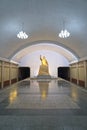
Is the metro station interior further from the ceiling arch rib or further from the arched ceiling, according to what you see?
the ceiling arch rib

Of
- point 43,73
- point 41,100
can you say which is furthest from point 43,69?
point 41,100

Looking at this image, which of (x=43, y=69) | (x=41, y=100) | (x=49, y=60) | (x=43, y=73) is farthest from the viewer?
(x=49, y=60)

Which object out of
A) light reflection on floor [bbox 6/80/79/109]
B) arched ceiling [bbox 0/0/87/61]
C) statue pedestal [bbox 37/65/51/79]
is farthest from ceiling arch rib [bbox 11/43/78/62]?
light reflection on floor [bbox 6/80/79/109]

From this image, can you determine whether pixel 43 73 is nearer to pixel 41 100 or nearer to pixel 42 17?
pixel 42 17

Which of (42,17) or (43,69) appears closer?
(42,17)

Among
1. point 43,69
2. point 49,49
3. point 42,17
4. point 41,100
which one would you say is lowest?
point 41,100

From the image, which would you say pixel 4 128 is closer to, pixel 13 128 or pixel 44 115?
pixel 13 128

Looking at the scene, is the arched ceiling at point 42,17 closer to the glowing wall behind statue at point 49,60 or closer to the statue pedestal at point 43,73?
the statue pedestal at point 43,73

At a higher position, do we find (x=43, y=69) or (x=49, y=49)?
(x=49, y=49)

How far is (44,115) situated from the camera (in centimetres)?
539

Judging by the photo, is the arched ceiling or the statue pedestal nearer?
the arched ceiling

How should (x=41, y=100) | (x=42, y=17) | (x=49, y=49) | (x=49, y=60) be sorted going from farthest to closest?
1. (x=49, y=60)
2. (x=49, y=49)
3. (x=42, y=17)
4. (x=41, y=100)

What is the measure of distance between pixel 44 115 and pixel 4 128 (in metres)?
1.08

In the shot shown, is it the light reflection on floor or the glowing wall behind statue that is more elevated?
the glowing wall behind statue
